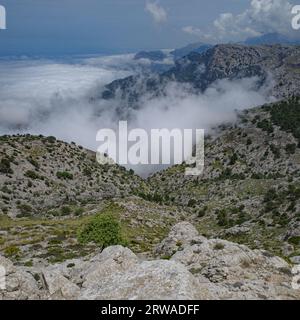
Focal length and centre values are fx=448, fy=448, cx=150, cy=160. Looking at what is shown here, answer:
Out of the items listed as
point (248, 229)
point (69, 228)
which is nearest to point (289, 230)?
point (248, 229)

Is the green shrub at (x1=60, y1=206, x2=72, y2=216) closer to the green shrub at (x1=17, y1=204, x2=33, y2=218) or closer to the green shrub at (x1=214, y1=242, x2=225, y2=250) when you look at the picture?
the green shrub at (x1=17, y1=204, x2=33, y2=218)

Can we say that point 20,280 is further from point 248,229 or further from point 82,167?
point 82,167

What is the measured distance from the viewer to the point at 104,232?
208 ft

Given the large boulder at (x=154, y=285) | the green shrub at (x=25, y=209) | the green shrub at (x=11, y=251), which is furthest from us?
the green shrub at (x=25, y=209)

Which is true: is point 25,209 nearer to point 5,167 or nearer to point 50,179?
point 5,167

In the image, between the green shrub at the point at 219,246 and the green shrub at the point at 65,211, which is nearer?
the green shrub at the point at 219,246

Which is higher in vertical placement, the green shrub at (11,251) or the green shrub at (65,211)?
the green shrub at (11,251)

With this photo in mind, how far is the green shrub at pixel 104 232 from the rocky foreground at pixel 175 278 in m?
17.5

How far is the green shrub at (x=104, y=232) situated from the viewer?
6322 centimetres

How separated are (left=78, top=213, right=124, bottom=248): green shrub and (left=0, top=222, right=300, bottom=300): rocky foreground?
17.5 m

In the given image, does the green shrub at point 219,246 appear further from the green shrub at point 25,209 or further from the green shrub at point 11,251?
the green shrub at point 25,209

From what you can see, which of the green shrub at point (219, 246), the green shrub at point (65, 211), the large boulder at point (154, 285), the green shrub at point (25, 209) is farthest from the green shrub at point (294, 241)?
the green shrub at point (25, 209)

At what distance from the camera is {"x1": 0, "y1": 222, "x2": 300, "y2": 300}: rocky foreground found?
23.5m
